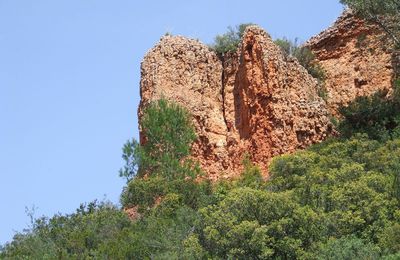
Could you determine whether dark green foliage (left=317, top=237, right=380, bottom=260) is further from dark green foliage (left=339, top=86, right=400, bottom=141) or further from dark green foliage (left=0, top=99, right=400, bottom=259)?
dark green foliage (left=339, top=86, right=400, bottom=141)

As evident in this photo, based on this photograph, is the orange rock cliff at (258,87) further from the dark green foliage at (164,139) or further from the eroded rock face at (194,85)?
the dark green foliage at (164,139)

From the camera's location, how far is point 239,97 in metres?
41.4

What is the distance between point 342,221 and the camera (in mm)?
27672

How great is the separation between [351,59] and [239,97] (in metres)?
5.14

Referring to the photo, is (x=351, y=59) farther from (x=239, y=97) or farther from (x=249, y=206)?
(x=249, y=206)

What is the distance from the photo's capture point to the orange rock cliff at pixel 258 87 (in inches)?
1535

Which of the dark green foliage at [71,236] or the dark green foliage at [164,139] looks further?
the dark green foliage at [164,139]

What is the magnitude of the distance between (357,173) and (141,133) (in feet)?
39.2

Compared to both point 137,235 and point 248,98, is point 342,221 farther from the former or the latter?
point 248,98

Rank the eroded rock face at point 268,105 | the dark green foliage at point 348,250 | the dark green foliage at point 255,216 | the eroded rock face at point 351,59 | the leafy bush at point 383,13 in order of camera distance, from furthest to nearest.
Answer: the eroded rock face at point 351,59 → the eroded rock face at point 268,105 → the leafy bush at point 383,13 → the dark green foliage at point 255,216 → the dark green foliage at point 348,250

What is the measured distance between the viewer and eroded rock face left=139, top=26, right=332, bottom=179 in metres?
38.9

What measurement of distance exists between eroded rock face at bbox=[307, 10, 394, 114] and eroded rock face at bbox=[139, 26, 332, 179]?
1573 millimetres

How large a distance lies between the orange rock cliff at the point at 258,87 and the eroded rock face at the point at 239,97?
37mm

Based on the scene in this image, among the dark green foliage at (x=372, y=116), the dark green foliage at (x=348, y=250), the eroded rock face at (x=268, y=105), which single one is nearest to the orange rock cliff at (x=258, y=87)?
the eroded rock face at (x=268, y=105)
